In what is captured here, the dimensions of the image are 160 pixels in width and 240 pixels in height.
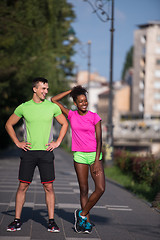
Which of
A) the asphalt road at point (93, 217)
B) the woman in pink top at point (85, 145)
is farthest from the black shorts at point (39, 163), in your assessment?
the asphalt road at point (93, 217)

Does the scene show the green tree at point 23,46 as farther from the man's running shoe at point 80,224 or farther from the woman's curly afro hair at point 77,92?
the man's running shoe at point 80,224

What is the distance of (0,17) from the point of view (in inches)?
799

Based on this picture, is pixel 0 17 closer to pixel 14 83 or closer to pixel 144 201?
pixel 14 83

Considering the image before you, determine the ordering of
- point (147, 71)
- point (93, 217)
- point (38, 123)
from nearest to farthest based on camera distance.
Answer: point (38, 123) → point (93, 217) → point (147, 71)

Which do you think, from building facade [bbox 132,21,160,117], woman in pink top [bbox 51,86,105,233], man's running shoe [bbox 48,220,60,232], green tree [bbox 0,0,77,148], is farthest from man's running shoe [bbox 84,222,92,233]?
building facade [bbox 132,21,160,117]

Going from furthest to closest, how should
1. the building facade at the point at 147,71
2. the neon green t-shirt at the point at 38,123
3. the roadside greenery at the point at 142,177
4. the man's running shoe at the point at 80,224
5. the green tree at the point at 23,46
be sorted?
A: the building facade at the point at 147,71
the green tree at the point at 23,46
the roadside greenery at the point at 142,177
the man's running shoe at the point at 80,224
the neon green t-shirt at the point at 38,123

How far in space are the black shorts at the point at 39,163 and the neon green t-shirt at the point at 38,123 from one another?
9cm

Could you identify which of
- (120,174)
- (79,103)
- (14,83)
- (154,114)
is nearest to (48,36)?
(14,83)

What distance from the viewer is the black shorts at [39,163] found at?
6168 mm

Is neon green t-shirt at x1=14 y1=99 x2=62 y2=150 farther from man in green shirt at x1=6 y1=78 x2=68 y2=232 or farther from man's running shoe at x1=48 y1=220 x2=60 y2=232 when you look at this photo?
man's running shoe at x1=48 y1=220 x2=60 y2=232

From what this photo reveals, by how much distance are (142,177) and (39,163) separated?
7198mm

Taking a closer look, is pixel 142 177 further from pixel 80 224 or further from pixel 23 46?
pixel 23 46

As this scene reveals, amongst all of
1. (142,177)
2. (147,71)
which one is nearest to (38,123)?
(142,177)

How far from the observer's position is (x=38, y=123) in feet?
20.2
